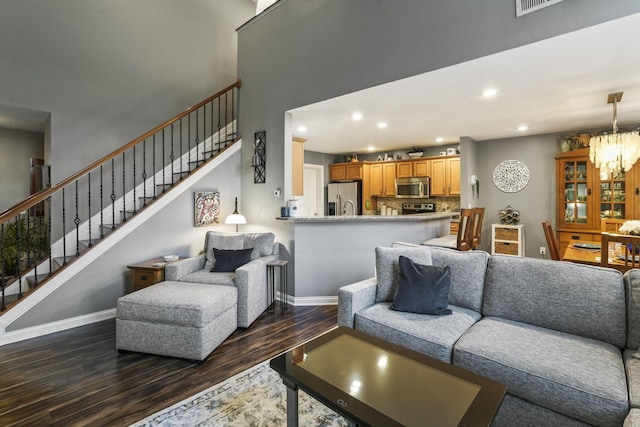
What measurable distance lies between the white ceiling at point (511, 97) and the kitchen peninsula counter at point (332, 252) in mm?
1496

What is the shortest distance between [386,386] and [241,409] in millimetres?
1062

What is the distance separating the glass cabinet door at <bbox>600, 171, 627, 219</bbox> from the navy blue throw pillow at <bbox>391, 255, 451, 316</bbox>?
13.4 feet

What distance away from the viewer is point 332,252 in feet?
13.1

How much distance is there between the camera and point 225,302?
2891 mm

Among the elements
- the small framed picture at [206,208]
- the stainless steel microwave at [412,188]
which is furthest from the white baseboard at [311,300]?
the stainless steel microwave at [412,188]

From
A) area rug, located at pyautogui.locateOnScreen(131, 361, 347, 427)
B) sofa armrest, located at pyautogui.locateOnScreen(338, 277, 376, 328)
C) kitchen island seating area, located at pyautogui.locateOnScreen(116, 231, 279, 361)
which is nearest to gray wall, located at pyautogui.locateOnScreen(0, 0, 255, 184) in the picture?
kitchen island seating area, located at pyautogui.locateOnScreen(116, 231, 279, 361)

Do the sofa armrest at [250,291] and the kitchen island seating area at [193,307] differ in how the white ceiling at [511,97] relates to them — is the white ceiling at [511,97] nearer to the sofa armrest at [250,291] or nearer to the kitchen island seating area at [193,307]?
the sofa armrest at [250,291]

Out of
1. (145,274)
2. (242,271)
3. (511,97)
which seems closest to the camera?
(242,271)

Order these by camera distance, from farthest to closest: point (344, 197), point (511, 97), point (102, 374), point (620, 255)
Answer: point (344, 197)
point (511, 97)
point (620, 255)
point (102, 374)

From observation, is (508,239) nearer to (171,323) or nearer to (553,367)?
(553,367)

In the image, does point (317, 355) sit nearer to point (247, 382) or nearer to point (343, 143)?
point (247, 382)

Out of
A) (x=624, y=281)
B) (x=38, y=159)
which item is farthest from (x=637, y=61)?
(x=38, y=159)

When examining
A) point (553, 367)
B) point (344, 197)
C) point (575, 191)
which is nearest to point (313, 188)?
point (344, 197)

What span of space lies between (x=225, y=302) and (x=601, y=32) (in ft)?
Answer: 12.1
